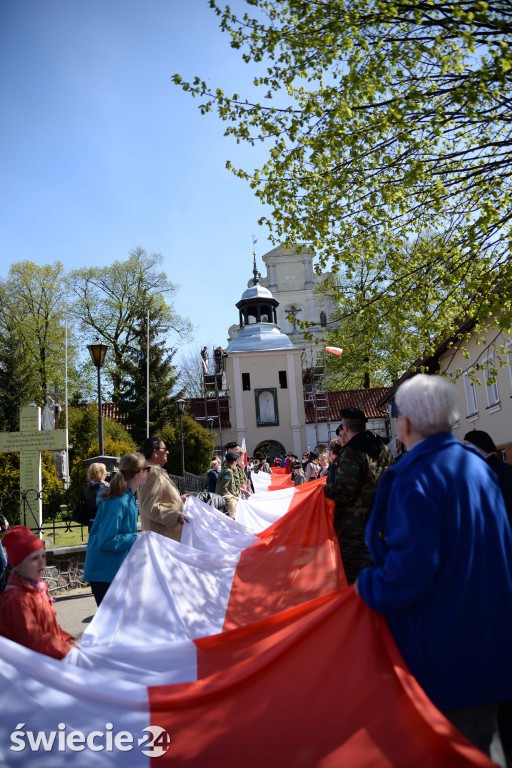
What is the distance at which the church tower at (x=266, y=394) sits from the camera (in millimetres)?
56625

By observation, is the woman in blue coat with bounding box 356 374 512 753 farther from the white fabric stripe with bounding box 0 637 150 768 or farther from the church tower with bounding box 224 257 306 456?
the church tower with bounding box 224 257 306 456

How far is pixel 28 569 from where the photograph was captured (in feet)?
13.0

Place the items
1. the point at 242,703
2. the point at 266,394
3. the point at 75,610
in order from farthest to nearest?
the point at 266,394 < the point at 75,610 < the point at 242,703

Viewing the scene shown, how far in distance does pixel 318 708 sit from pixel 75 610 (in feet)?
27.0

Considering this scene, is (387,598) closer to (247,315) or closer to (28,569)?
(28,569)

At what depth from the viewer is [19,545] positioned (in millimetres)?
4020

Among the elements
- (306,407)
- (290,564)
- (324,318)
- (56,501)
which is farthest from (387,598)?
(324,318)

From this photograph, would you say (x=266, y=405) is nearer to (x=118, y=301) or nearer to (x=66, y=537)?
(x=118, y=301)

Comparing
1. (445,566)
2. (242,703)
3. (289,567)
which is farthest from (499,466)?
(242,703)

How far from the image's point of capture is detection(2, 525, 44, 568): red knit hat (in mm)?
3986

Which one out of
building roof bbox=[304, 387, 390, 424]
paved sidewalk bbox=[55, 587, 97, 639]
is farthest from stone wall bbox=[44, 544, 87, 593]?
building roof bbox=[304, 387, 390, 424]

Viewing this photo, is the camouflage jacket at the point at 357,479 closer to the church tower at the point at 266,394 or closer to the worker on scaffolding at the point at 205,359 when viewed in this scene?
the church tower at the point at 266,394

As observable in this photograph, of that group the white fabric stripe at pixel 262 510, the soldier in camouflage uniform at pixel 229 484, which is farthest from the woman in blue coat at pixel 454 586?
the soldier in camouflage uniform at pixel 229 484

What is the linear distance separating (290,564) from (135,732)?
3.38 meters
